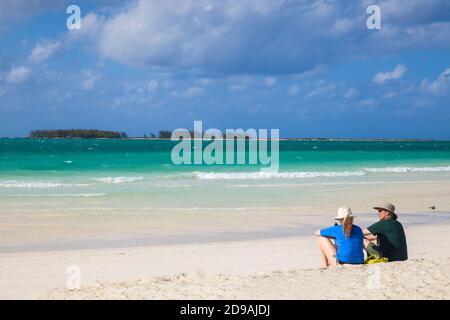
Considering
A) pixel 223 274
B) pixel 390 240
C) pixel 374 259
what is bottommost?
pixel 223 274

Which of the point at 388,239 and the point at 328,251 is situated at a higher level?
the point at 388,239

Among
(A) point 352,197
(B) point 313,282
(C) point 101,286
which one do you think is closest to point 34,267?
(C) point 101,286

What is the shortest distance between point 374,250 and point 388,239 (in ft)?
0.83

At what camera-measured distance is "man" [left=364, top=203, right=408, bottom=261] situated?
8.09m

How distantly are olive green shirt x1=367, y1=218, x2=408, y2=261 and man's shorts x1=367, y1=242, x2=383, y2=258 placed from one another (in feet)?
0.19

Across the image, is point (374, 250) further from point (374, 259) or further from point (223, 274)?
point (223, 274)

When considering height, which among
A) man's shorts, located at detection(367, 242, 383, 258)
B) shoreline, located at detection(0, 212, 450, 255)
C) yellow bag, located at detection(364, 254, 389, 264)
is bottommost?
shoreline, located at detection(0, 212, 450, 255)

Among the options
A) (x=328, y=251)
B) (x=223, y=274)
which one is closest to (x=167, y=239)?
(x=223, y=274)

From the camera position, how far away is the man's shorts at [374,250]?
26.4 feet

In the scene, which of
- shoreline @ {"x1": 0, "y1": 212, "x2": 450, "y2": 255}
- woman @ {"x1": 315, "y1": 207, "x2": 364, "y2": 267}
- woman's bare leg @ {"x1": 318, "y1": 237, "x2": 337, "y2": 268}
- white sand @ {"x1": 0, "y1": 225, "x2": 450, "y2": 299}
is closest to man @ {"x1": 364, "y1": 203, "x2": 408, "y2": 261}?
white sand @ {"x1": 0, "y1": 225, "x2": 450, "y2": 299}

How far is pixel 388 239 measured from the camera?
26.7ft

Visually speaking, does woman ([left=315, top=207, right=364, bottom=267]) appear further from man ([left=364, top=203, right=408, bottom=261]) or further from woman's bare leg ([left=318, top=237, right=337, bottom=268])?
man ([left=364, top=203, right=408, bottom=261])

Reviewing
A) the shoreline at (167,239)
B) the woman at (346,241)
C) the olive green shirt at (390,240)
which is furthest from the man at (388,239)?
the shoreline at (167,239)
